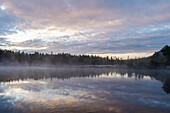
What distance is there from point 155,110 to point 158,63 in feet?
311

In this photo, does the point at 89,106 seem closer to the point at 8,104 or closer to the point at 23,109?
the point at 23,109

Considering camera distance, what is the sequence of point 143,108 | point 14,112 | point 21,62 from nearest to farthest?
point 14,112
point 143,108
point 21,62

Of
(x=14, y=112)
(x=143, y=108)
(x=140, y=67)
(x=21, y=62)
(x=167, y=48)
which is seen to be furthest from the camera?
(x=21, y=62)

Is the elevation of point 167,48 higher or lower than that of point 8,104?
higher

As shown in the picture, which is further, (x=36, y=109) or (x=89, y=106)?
(x=89, y=106)

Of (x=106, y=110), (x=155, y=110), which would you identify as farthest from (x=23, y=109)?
(x=155, y=110)

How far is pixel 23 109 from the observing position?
1436 cm

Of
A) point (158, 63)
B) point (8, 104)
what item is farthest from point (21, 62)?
point (8, 104)

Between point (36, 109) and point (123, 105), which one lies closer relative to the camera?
point (36, 109)

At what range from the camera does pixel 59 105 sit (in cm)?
1573

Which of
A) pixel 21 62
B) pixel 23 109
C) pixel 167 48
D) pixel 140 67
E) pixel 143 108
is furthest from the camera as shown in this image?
pixel 21 62

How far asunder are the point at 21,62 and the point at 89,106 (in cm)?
19307

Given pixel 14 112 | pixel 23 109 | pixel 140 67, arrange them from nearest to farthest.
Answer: pixel 14 112 < pixel 23 109 < pixel 140 67

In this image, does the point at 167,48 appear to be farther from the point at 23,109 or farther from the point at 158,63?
the point at 23,109
